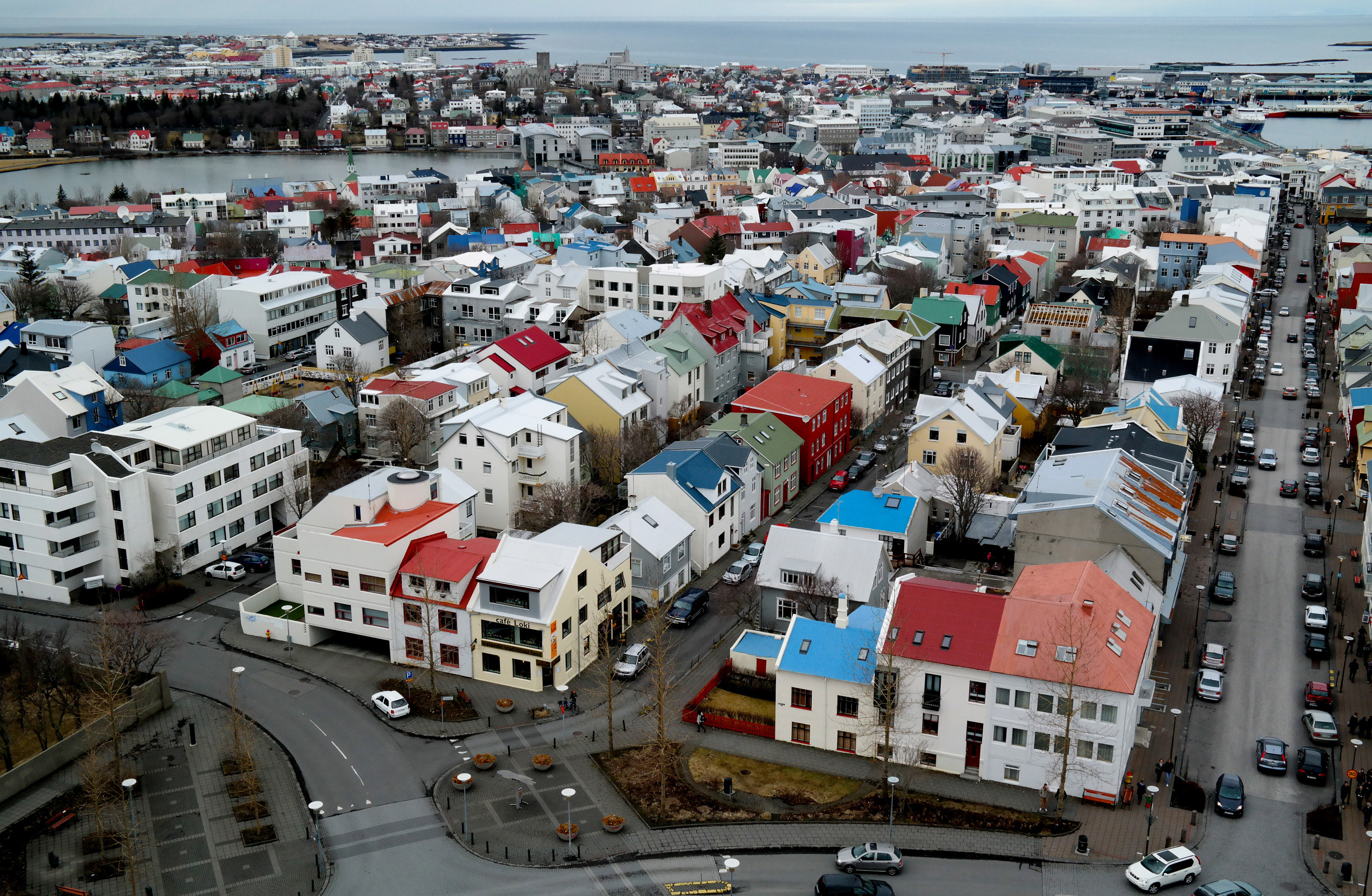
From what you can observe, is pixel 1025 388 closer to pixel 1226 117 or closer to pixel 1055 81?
pixel 1226 117

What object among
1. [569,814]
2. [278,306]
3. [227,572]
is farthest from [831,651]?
[278,306]

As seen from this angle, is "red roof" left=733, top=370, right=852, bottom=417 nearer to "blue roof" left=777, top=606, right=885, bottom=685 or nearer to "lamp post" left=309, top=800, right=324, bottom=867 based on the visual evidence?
"blue roof" left=777, top=606, right=885, bottom=685

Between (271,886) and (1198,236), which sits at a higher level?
(1198,236)

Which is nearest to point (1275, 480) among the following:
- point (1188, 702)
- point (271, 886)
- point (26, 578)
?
point (1188, 702)

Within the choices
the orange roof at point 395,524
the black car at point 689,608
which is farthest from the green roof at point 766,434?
the orange roof at point 395,524

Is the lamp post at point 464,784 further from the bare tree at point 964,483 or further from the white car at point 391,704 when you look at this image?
the bare tree at point 964,483

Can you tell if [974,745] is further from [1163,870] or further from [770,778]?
[1163,870]
